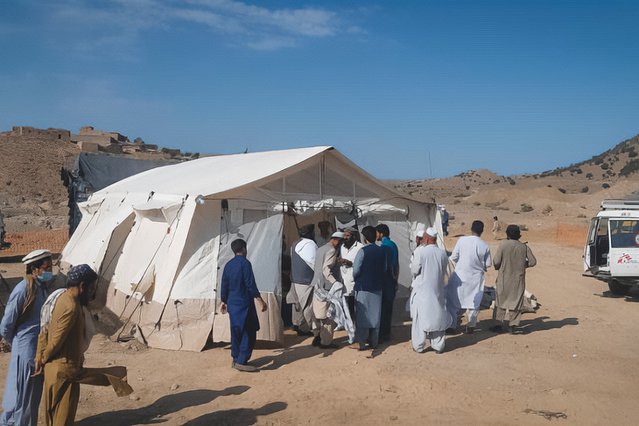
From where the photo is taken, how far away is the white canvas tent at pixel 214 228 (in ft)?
28.1

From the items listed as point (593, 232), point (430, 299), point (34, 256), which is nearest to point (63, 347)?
point (34, 256)

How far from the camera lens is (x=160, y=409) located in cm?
602

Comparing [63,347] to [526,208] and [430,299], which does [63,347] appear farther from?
[526,208]

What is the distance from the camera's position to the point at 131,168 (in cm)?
1827

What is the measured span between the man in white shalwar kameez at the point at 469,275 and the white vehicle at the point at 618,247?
16.0ft

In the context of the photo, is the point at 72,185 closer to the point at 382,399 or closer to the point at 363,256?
the point at 363,256

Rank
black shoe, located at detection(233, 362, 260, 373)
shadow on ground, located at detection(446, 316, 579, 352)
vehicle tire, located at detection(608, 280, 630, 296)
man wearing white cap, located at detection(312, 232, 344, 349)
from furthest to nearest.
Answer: vehicle tire, located at detection(608, 280, 630, 296) → shadow on ground, located at detection(446, 316, 579, 352) → man wearing white cap, located at detection(312, 232, 344, 349) → black shoe, located at detection(233, 362, 260, 373)

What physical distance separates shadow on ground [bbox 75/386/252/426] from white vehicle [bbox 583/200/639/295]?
9.14 m

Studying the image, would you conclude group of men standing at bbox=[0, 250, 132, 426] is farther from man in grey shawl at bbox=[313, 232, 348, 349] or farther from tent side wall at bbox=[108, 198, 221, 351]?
man in grey shawl at bbox=[313, 232, 348, 349]

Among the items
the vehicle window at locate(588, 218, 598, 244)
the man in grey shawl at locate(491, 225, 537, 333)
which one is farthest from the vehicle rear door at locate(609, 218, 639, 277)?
the man in grey shawl at locate(491, 225, 537, 333)

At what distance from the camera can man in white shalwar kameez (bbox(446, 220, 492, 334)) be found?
898 cm

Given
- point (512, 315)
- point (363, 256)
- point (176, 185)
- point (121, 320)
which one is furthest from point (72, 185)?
point (512, 315)

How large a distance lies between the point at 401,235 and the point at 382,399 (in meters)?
4.94

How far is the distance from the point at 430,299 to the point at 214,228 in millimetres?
3440
